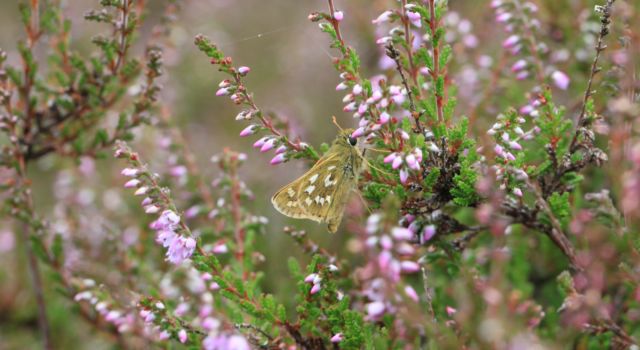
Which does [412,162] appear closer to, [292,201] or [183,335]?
[292,201]

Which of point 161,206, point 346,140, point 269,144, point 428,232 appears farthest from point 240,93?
point 428,232

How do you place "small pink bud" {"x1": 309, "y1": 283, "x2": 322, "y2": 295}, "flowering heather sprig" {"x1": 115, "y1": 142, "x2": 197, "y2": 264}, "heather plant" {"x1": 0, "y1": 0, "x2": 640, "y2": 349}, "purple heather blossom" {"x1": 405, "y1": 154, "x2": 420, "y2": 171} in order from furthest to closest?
1. "small pink bud" {"x1": 309, "y1": 283, "x2": 322, "y2": 295}
2. "flowering heather sprig" {"x1": 115, "y1": 142, "x2": 197, "y2": 264}
3. "purple heather blossom" {"x1": 405, "y1": 154, "x2": 420, "y2": 171}
4. "heather plant" {"x1": 0, "y1": 0, "x2": 640, "y2": 349}

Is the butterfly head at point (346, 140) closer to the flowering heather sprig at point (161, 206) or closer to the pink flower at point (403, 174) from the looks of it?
the pink flower at point (403, 174)

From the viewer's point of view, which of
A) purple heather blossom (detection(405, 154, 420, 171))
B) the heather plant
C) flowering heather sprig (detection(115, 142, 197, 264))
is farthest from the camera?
flowering heather sprig (detection(115, 142, 197, 264))

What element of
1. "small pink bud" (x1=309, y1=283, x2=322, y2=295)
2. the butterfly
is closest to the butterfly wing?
the butterfly

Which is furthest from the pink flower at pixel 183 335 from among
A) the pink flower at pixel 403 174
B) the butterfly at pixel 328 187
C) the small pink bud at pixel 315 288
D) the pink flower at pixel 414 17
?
the pink flower at pixel 414 17

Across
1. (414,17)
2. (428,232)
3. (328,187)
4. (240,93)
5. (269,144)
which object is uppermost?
(414,17)

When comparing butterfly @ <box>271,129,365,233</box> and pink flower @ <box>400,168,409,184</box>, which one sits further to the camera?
butterfly @ <box>271,129,365,233</box>

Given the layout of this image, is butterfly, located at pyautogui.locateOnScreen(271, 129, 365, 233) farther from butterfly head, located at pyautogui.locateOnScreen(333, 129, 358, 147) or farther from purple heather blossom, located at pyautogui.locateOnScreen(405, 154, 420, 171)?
purple heather blossom, located at pyautogui.locateOnScreen(405, 154, 420, 171)
